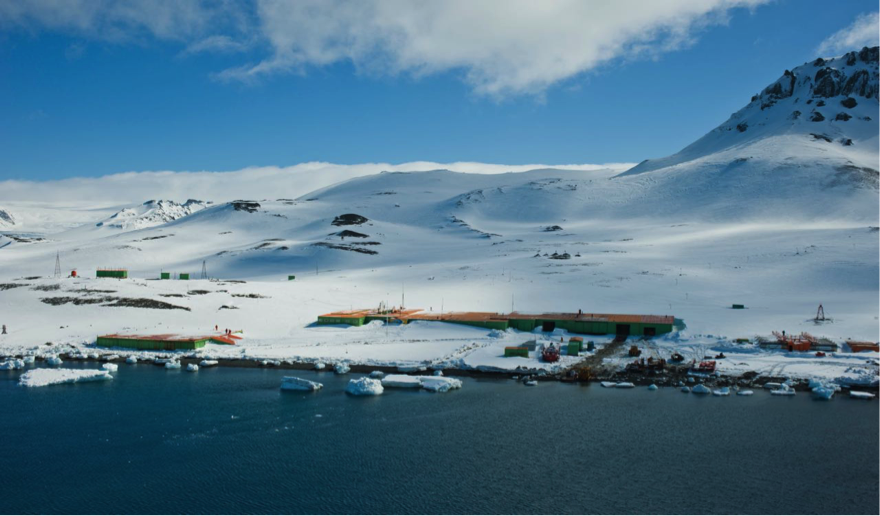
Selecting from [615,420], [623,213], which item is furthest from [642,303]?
[623,213]

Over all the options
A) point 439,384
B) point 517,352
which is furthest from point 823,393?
point 439,384

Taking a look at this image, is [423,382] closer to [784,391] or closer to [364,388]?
[364,388]

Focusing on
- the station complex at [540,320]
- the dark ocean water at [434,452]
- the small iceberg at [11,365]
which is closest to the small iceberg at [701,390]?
the dark ocean water at [434,452]

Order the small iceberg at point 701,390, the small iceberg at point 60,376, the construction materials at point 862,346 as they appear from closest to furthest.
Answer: the small iceberg at point 701,390
the small iceberg at point 60,376
the construction materials at point 862,346

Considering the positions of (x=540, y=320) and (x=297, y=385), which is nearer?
(x=297, y=385)

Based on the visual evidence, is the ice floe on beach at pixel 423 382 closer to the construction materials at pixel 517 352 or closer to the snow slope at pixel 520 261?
the snow slope at pixel 520 261

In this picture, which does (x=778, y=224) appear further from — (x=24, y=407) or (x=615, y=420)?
(x=24, y=407)

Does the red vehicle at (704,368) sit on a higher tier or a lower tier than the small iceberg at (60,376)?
higher
